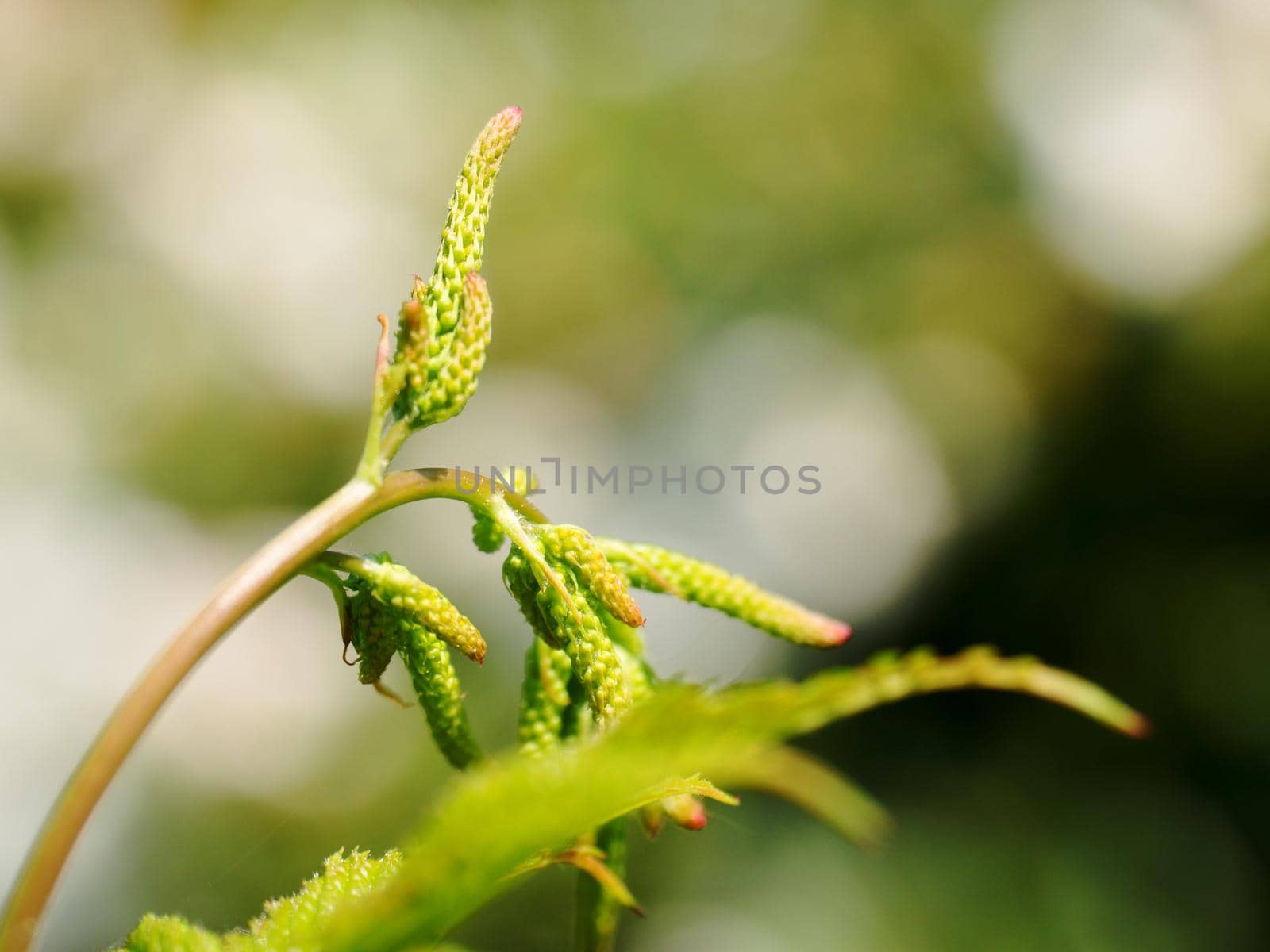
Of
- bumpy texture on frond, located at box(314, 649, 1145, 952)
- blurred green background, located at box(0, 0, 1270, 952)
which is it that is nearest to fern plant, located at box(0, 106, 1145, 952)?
bumpy texture on frond, located at box(314, 649, 1145, 952)

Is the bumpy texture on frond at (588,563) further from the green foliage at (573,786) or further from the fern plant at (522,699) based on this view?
the green foliage at (573,786)

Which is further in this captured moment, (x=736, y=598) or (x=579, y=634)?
(x=736, y=598)

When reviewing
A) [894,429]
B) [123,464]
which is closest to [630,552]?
[123,464]

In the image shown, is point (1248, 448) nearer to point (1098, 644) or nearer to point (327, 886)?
point (1098, 644)

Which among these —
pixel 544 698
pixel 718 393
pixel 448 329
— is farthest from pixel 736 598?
pixel 718 393

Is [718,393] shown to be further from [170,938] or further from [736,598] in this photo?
[170,938]

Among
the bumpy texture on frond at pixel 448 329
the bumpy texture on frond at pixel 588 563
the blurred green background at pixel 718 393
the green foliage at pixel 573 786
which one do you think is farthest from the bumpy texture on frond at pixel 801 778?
the blurred green background at pixel 718 393

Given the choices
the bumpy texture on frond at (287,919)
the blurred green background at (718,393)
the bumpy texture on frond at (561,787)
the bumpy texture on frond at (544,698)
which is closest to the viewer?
the bumpy texture on frond at (561,787)

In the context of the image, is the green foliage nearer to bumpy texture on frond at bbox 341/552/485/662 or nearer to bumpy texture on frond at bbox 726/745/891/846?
bumpy texture on frond at bbox 726/745/891/846
